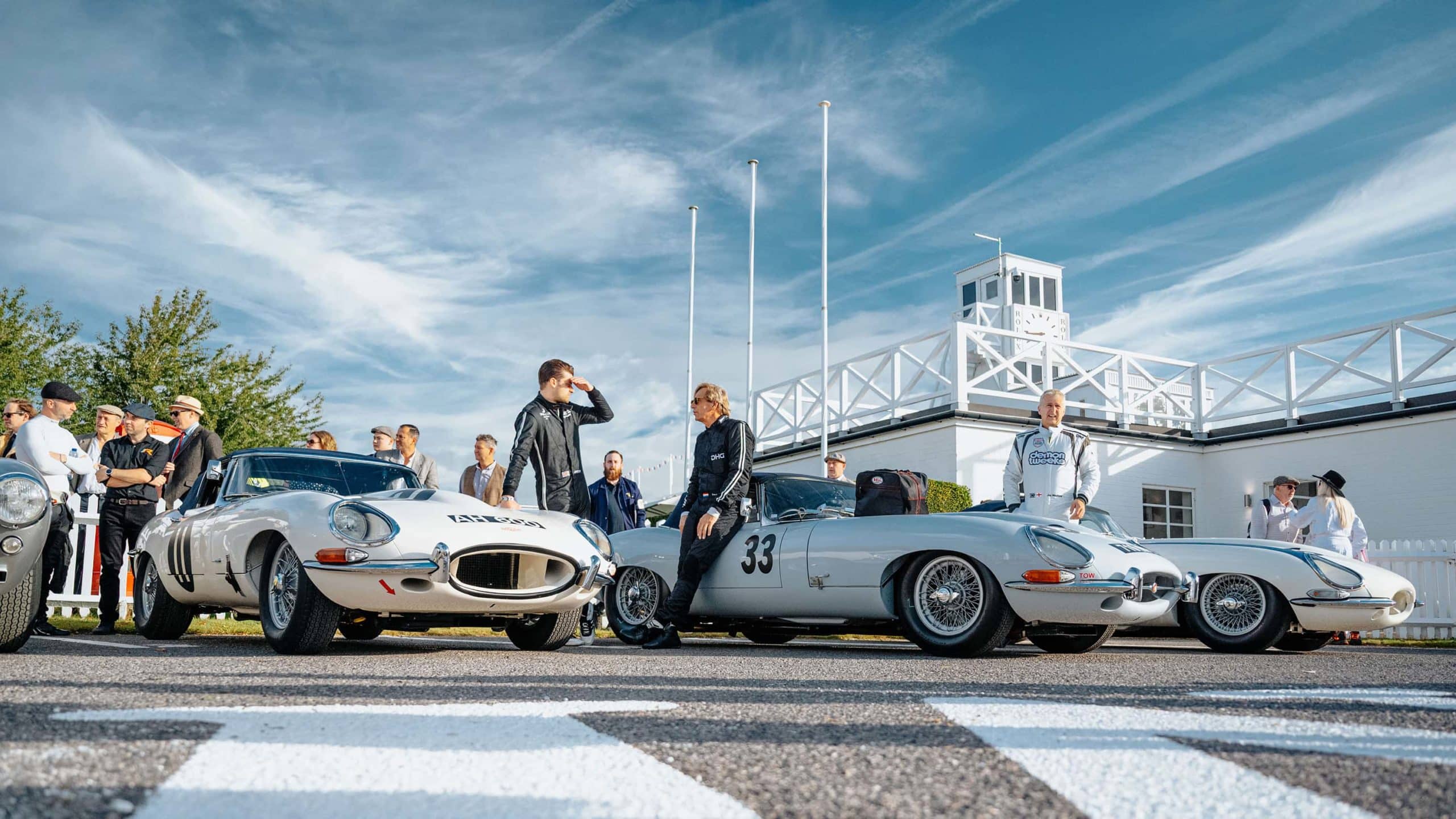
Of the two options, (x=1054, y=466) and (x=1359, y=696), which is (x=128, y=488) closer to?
(x=1054, y=466)

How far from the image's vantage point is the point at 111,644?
7.11 metres

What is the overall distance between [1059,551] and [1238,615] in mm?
2736

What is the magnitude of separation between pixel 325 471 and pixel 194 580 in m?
1.02

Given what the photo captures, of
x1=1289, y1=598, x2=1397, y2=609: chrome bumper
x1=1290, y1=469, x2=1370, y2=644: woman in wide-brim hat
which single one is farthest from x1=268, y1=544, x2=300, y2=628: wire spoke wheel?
A: x1=1290, y1=469, x2=1370, y2=644: woman in wide-brim hat

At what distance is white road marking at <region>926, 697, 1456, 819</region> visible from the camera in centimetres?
229

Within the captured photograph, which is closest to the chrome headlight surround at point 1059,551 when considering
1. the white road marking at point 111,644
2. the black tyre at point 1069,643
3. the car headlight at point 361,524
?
the black tyre at point 1069,643

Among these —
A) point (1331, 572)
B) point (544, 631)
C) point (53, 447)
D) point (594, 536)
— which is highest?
point (53, 447)

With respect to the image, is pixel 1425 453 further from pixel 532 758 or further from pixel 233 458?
pixel 532 758

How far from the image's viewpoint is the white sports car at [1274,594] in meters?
8.28

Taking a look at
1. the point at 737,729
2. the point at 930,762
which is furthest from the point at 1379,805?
the point at 737,729

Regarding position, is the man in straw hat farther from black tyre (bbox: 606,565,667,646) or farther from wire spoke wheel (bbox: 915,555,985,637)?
wire spoke wheel (bbox: 915,555,985,637)

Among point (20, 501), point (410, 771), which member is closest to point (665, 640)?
point (20, 501)

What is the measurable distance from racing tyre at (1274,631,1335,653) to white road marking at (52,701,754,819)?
7144 millimetres

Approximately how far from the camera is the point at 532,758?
268cm
